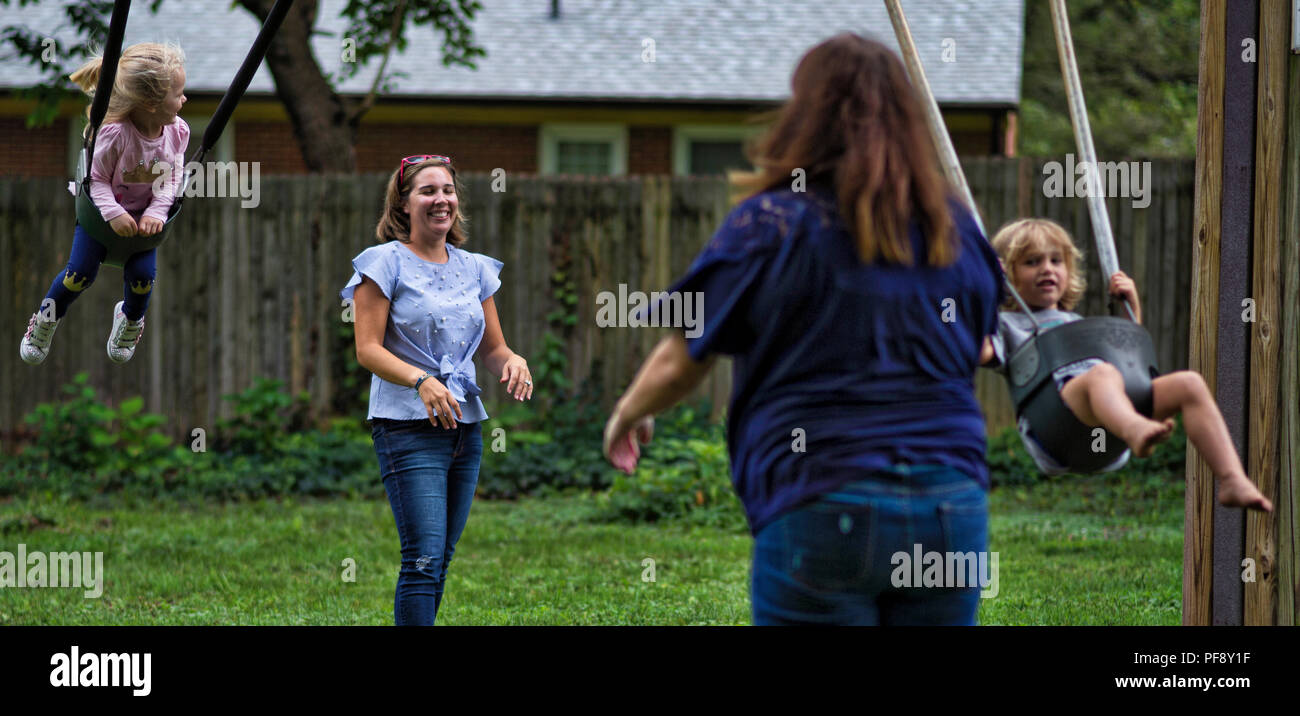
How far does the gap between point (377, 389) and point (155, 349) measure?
24.1 feet

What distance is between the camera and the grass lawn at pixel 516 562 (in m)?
6.22

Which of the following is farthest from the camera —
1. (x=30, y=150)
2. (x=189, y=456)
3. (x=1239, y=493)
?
(x=30, y=150)

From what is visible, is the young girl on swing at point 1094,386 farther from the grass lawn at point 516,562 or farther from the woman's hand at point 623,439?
the grass lawn at point 516,562

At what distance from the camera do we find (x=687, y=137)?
653 inches

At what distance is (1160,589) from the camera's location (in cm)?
649

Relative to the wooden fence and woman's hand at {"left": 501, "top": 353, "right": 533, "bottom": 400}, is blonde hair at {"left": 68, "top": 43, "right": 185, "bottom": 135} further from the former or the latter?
the wooden fence

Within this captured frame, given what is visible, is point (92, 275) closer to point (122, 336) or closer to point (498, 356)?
point (122, 336)

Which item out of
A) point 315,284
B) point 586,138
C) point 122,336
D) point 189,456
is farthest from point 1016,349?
point 586,138

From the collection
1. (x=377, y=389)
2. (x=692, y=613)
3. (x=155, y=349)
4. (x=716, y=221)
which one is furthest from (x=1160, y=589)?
(x=155, y=349)

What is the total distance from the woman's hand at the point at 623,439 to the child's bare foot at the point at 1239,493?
1.41m

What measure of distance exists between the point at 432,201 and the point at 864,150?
7.50 ft

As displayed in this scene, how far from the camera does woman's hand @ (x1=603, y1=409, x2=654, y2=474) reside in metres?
2.94

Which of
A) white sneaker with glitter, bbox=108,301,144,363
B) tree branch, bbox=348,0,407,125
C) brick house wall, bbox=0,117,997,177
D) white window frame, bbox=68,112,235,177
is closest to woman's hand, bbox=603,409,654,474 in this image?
white sneaker with glitter, bbox=108,301,144,363

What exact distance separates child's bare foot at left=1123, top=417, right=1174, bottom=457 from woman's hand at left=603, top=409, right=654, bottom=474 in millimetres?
1205
